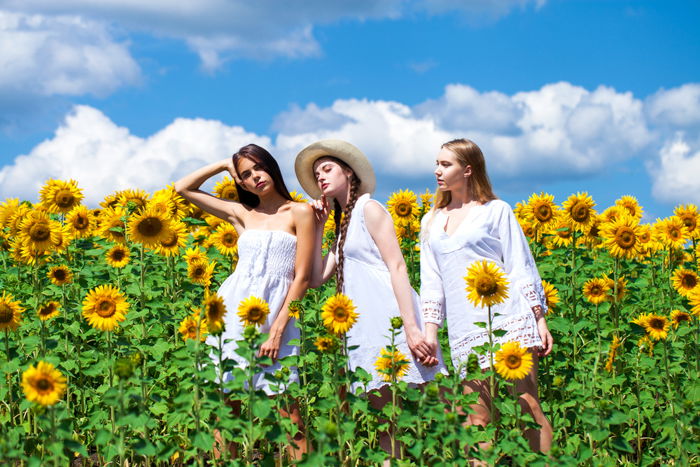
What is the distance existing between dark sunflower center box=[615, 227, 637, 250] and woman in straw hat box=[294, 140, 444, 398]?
213 centimetres

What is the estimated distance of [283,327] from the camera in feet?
13.6

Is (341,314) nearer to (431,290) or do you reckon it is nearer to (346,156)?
(431,290)

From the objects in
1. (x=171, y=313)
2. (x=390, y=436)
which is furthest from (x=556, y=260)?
(x=171, y=313)

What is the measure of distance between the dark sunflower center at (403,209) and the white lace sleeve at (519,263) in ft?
11.7

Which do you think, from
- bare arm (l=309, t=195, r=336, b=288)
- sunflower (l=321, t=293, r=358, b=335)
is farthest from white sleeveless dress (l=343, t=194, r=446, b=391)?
sunflower (l=321, t=293, r=358, b=335)

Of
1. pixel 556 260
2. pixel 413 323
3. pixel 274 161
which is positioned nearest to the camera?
pixel 413 323

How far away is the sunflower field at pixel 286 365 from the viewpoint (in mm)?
3324

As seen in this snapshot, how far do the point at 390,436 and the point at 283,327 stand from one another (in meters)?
0.83

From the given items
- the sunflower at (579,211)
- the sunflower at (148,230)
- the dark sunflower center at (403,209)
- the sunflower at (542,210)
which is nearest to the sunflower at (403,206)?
the dark sunflower center at (403,209)

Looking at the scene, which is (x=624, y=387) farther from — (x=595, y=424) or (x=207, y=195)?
(x=207, y=195)

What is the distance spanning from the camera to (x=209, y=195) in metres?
4.89

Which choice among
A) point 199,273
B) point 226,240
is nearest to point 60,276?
point 199,273

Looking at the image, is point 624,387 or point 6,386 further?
point 624,387

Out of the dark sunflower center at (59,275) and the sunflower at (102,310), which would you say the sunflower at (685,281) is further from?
the dark sunflower center at (59,275)
